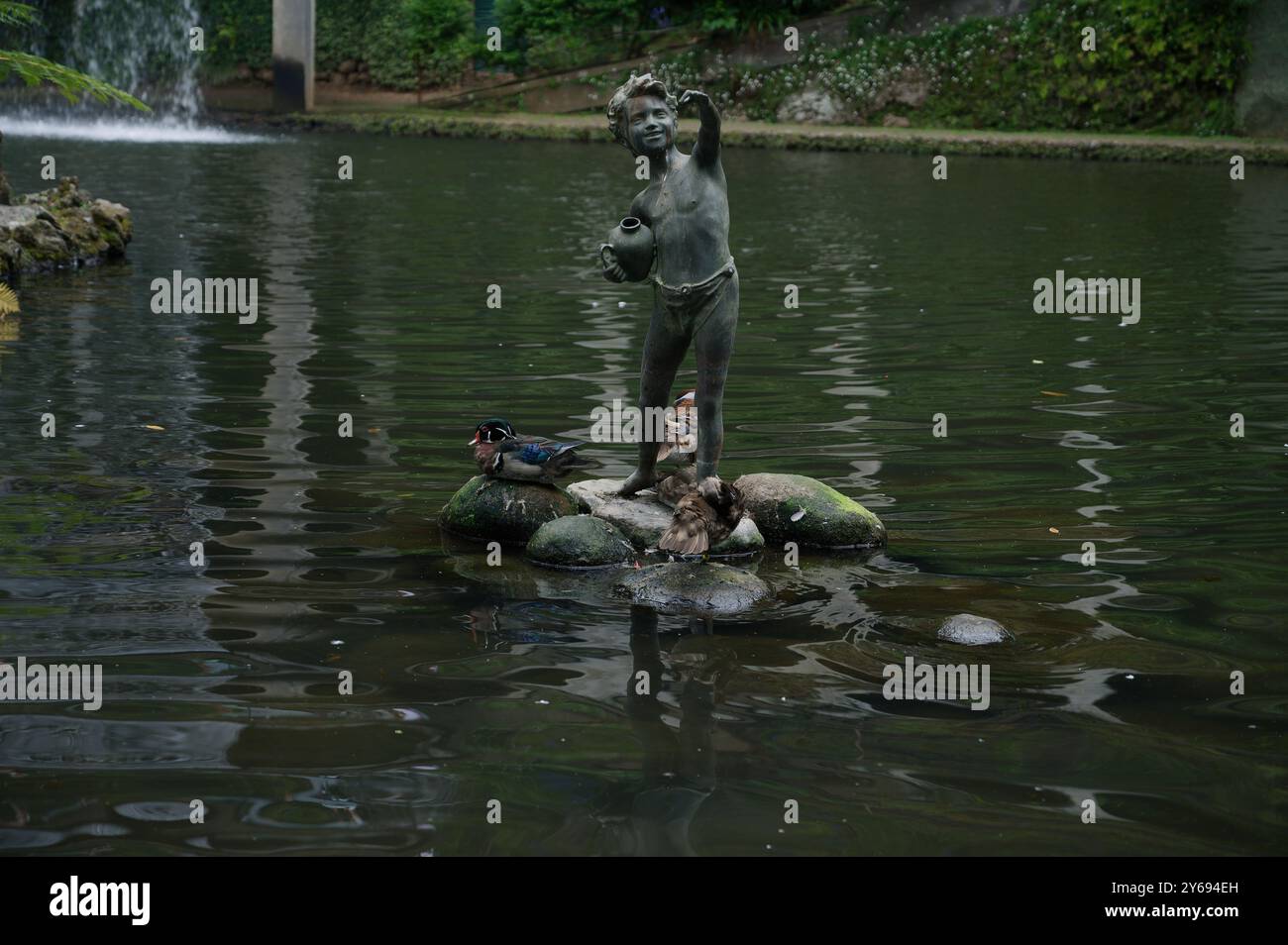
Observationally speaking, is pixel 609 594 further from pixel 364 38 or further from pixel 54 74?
pixel 364 38

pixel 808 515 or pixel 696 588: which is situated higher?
pixel 808 515

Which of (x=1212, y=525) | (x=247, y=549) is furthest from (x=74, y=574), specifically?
(x=1212, y=525)

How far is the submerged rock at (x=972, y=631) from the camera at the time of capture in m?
5.75

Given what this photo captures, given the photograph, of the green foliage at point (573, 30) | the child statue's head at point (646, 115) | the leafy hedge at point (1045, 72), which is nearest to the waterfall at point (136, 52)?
the green foliage at point (573, 30)

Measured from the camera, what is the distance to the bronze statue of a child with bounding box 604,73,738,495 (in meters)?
6.41

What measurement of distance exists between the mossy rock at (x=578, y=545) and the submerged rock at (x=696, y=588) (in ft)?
1.38

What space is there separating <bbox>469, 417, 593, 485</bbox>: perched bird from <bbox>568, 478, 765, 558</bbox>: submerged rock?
0.22 metres

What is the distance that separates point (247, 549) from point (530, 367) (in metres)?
4.25

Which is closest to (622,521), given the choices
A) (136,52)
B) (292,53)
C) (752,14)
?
(752,14)

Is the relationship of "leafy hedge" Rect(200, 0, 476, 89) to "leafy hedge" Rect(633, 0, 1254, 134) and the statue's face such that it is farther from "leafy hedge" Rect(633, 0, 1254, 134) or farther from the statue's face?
the statue's face

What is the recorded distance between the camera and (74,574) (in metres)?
6.47

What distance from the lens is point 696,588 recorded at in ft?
20.6

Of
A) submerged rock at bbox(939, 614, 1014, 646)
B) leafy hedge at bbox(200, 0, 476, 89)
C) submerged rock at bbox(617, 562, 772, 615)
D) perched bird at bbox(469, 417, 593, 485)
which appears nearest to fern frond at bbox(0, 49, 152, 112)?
perched bird at bbox(469, 417, 593, 485)

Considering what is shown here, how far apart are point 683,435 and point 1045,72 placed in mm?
27015
